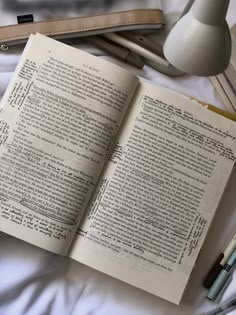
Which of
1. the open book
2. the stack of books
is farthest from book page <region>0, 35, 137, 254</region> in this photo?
the stack of books

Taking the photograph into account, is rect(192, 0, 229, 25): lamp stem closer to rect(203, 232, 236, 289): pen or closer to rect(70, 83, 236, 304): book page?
rect(70, 83, 236, 304): book page

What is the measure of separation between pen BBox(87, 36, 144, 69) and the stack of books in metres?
0.11

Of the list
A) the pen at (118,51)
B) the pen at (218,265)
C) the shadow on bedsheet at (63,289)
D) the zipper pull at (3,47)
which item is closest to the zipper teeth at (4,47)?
the zipper pull at (3,47)

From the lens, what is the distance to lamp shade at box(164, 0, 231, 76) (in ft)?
1.48

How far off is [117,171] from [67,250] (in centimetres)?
11

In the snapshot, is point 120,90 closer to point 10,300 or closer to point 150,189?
point 150,189

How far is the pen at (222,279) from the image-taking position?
64cm

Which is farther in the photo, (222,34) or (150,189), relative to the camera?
(150,189)

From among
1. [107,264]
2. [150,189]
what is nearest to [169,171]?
[150,189]

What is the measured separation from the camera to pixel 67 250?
63 cm

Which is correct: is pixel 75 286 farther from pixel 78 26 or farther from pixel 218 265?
pixel 78 26

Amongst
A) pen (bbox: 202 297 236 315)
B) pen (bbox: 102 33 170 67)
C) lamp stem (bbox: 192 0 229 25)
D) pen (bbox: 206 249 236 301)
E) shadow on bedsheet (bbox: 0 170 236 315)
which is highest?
pen (bbox: 102 33 170 67)

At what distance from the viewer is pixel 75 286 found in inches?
25.2

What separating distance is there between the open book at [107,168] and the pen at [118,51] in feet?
0.15
